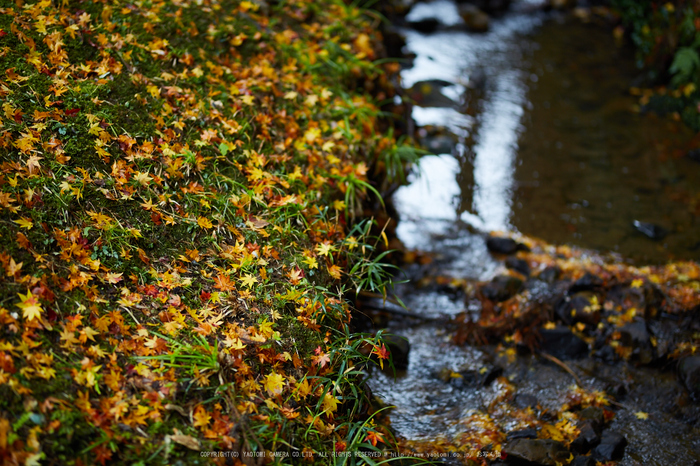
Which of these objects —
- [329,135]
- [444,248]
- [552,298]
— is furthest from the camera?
[444,248]

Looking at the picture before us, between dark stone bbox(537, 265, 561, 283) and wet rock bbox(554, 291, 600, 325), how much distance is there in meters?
0.29

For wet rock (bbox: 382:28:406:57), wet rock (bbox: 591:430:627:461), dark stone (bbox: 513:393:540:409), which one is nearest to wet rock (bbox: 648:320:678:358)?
wet rock (bbox: 591:430:627:461)

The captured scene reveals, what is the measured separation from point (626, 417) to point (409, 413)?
1459mm

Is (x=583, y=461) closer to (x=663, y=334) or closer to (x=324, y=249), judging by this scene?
(x=663, y=334)

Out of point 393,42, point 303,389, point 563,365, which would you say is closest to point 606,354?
point 563,365

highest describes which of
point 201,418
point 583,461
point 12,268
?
point 12,268

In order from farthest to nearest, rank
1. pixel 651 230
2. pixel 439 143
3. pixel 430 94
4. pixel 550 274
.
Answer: pixel 430 94 → pixel 439 143 → pixel 651 230 → pixel 550 274

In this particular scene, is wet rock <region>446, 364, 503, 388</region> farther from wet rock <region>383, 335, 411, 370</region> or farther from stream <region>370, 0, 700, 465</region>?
wet rock <region>383, 335, 411, 370</region>

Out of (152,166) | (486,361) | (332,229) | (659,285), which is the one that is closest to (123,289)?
(152,166)

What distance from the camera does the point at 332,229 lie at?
10.0 ft

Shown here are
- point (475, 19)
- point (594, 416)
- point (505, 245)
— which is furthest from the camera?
point (475, 19)

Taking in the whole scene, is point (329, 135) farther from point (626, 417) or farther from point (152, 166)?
point (626, 417)

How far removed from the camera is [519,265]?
436cm

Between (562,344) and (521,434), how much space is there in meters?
1.01
